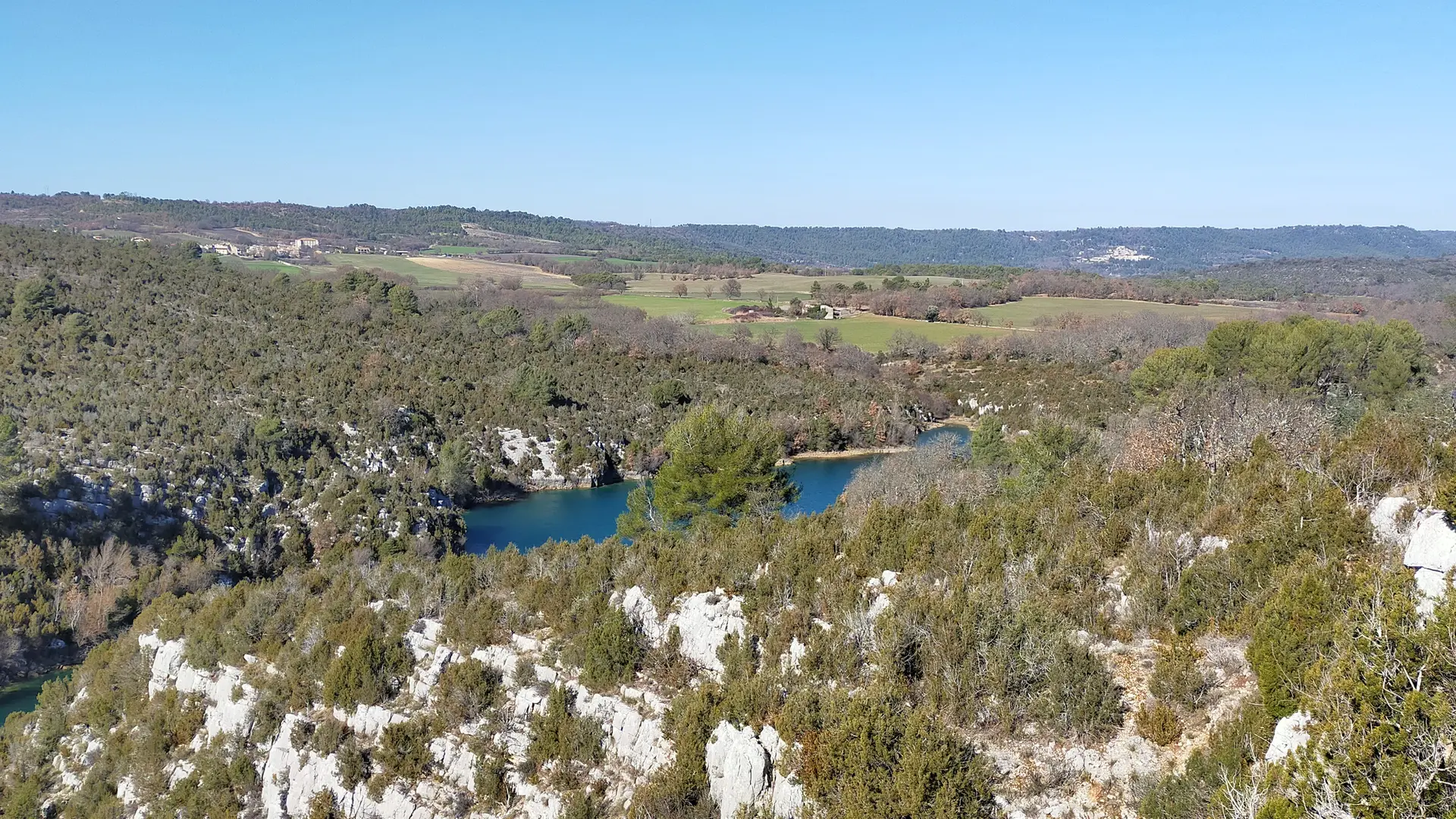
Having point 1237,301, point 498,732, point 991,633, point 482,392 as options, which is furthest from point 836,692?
point 1237,301

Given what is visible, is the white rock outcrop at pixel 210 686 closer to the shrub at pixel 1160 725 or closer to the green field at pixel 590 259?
the shrub at pixel 1160 725

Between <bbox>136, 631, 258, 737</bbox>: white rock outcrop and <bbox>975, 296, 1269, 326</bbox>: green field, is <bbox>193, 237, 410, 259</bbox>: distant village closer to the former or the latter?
<bbox>975, 296, 1269, 326</bbox>: green field

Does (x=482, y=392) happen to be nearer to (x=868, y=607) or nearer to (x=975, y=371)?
(x=975, y=371)

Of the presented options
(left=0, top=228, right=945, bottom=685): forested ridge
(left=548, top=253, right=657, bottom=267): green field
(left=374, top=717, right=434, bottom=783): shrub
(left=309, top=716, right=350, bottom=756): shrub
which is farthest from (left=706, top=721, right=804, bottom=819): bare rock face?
(left=548, top=253, right=657, bottom=267): green field

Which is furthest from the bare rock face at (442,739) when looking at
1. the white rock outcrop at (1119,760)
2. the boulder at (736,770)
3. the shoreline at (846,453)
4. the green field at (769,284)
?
the green field at (769,284)

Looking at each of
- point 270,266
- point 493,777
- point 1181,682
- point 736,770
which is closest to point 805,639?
point 736,770

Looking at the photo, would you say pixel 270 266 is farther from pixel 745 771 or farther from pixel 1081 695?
pixel 1081 695
